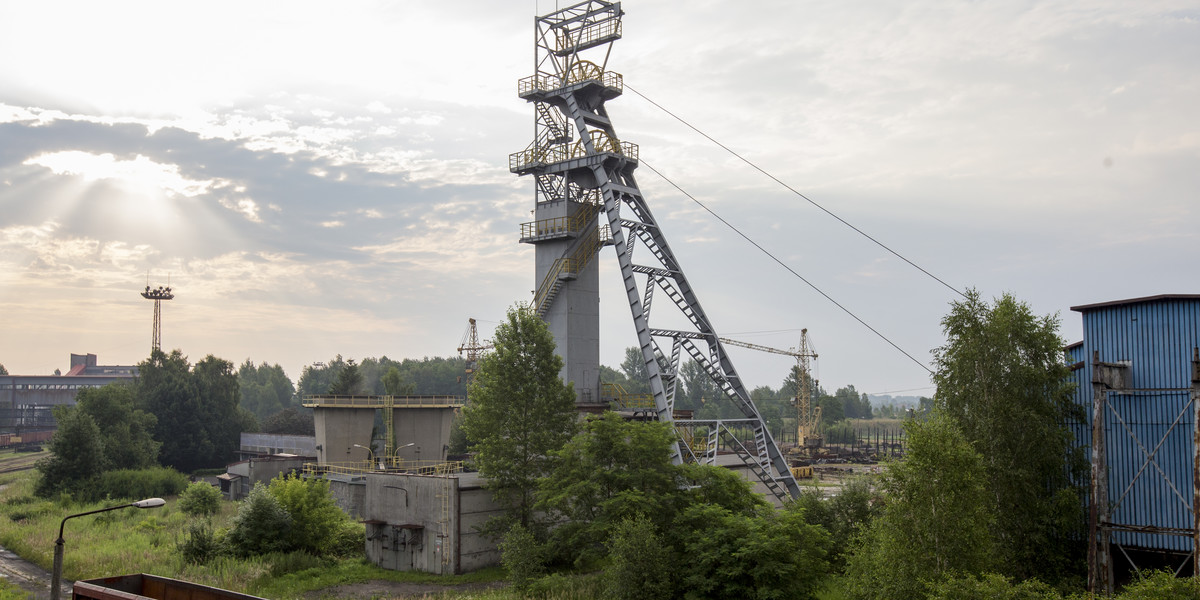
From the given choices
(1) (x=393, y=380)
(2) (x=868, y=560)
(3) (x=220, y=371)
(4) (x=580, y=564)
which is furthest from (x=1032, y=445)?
(3) (x=220, y=371)

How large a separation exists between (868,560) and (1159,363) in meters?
9.76

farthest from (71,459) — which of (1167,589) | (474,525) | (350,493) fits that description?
(1167,589)

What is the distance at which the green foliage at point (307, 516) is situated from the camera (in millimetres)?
35688

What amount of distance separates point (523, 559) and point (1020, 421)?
54.9 ft

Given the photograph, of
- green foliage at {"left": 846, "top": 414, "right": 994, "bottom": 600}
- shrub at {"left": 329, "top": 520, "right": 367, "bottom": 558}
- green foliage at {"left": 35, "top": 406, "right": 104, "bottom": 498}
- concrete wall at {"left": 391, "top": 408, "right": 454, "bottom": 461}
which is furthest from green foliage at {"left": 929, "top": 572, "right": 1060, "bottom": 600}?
green foliage at {"left": 35, "top": 406, "right": 104, "bottom": 498}

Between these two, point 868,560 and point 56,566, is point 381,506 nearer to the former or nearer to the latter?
point 56,566

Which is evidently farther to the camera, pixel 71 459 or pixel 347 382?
pixel 347 382

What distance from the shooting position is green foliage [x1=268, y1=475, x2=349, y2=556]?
35.7 m

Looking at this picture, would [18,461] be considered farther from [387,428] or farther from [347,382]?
[387,428]

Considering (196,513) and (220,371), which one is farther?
(220,371)

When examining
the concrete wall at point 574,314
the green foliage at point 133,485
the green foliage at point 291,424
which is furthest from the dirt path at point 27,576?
the green foliage at point 291,424

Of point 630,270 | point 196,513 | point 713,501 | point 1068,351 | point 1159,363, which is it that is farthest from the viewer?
point 196,513

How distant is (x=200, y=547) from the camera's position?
112 feet

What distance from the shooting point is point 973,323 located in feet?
80.3
